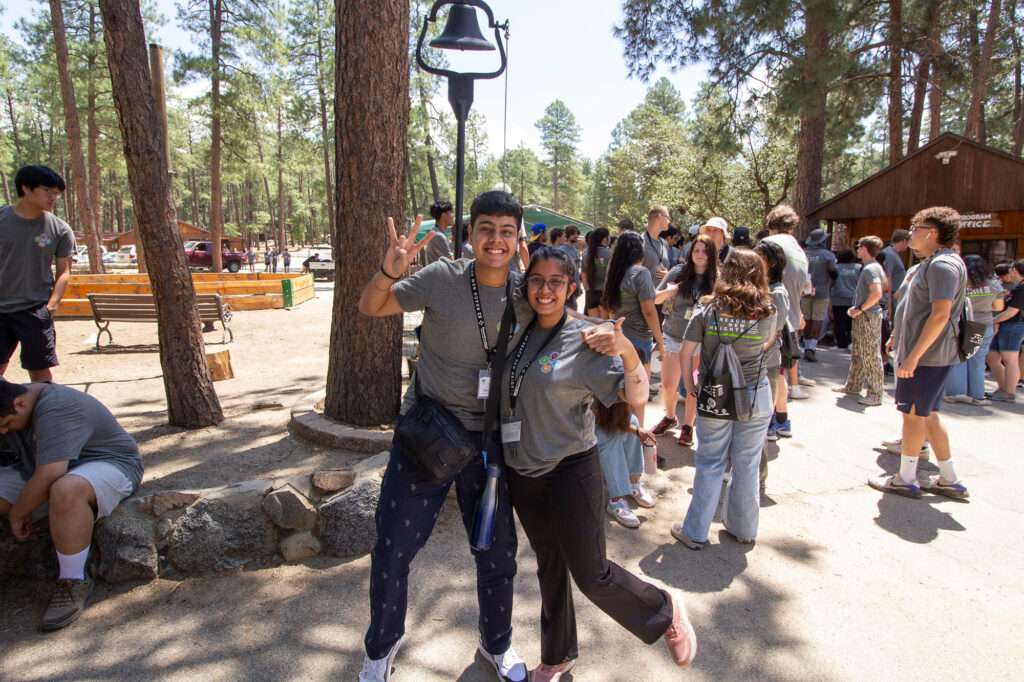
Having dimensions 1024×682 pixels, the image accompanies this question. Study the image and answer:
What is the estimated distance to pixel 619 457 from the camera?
367cm

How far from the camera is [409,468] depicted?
2.06 metres

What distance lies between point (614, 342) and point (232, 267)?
34.6m

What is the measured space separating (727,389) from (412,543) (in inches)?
75.9

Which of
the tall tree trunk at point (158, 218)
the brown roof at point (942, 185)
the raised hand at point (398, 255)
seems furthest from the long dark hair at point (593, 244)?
the brown roof at point (942, 185)

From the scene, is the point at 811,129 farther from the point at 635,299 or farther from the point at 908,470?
the point at 908,470

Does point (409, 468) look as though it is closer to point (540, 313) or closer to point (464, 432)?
point (464, 432)

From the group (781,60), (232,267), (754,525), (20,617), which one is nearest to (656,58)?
(781,60)

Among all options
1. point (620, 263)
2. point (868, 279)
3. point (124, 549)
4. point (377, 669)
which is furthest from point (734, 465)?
point (868, 279)

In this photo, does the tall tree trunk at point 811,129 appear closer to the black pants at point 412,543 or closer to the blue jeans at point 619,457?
the blue jeans at point 619,457

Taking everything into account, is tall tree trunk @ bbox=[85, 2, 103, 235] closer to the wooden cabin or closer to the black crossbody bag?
the black crossbody bag

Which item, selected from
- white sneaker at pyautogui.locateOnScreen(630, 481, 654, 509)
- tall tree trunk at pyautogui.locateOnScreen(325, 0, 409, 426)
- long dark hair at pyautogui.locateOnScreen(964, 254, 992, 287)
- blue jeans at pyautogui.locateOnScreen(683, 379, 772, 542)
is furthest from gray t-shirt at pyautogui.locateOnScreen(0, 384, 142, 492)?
long dark hair at pyautogui.locateOnScreen(964, 254, 992, 287)

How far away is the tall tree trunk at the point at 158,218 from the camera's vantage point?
4051 mm

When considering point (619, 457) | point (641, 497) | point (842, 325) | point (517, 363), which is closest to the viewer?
point (517, 363)

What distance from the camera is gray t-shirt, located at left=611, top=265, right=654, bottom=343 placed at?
450cm
